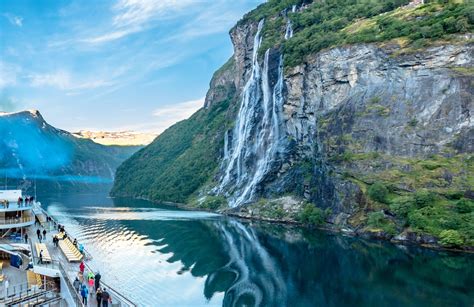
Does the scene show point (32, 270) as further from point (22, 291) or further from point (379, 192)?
point (379, 192)

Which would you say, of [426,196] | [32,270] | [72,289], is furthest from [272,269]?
[426,196]

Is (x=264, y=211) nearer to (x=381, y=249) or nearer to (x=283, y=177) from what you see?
(x=283, y=177)

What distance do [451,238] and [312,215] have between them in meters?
21.4

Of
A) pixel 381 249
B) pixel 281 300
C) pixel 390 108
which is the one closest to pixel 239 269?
pixel 281 300

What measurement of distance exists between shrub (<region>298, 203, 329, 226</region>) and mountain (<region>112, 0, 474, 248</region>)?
0.69 feet

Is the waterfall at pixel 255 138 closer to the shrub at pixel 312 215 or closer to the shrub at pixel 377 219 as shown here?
the shrub at pixel 312 215

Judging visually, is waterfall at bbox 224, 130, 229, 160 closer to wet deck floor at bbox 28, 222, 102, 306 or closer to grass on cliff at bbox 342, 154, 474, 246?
grass on cliff at bbox 342, 154, 474, 246

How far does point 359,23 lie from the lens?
2864 inches

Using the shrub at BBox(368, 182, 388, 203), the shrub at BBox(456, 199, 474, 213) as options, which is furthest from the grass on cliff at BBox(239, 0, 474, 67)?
the shrub at BBox(456, 199, 474, 213)

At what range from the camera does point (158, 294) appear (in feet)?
90.8

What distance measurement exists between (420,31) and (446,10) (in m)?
4.85

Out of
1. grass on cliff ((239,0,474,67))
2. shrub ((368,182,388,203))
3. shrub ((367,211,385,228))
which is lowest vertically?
shrub ((367,211,385,228))

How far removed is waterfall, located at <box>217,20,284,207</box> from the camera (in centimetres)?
7918

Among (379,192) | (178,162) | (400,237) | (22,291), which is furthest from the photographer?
(178,162)
